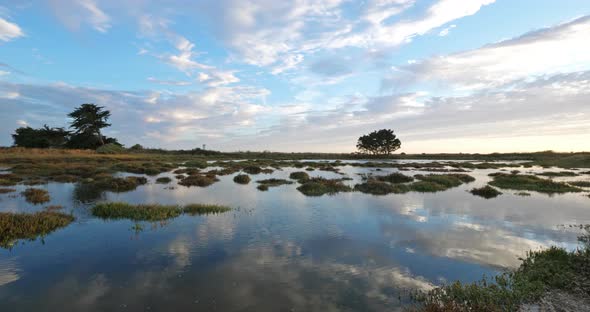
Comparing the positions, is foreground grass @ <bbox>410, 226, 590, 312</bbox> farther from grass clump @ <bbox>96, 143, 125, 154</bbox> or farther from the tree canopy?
the tree canopy

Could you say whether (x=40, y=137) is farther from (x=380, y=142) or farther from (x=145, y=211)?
(x=380, y=142)

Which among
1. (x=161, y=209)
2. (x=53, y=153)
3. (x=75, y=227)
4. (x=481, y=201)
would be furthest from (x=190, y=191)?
(x=53, y=153)

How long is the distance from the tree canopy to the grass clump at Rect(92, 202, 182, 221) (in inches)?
5212

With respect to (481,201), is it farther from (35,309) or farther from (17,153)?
(17,153)

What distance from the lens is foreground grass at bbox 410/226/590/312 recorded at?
28.6ft

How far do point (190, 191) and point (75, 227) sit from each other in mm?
15329

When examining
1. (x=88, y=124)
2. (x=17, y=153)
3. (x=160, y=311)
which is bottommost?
(x=160, y=311)

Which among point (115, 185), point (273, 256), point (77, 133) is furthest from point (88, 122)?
point (273, 256)

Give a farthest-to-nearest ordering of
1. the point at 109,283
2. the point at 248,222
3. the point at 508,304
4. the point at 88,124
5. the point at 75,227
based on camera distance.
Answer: the point at 88,124 → the point at 248,222 → the point at 75,227 → the point at 109,283 → the point at 508,304

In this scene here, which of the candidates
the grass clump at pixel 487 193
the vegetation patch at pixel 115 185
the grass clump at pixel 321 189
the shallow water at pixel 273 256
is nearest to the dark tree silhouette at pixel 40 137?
the vegetation patch at pixel 115 185

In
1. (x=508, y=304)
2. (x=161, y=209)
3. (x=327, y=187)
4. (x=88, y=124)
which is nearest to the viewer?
(x=508, y=304)

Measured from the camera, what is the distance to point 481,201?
28219 millimetres

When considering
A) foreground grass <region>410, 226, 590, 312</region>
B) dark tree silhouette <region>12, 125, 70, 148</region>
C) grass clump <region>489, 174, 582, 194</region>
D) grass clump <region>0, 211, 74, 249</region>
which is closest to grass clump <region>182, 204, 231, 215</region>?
grass clump <region>0, 211, 74, 249</region>

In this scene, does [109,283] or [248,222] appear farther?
[248,222]
